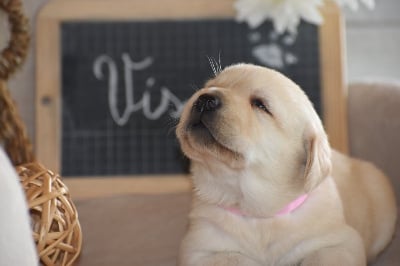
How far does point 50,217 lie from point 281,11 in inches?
45.0

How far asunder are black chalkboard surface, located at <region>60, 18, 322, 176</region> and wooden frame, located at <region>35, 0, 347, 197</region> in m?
0.02

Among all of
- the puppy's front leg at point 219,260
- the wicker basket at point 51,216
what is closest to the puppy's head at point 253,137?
the puppy's front leg at point 219,260

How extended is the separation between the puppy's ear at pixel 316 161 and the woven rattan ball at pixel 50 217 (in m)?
0.52

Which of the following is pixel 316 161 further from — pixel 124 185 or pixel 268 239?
pixel 124 185

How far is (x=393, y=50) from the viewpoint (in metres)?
2.47

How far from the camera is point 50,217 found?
1281 mm

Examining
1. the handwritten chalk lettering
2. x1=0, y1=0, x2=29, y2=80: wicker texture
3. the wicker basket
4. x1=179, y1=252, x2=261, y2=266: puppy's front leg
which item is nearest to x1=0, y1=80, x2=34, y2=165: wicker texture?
x1=0, y1=0, x2=29, y2=80: wicker texture

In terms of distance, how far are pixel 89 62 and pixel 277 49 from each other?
64 centimetres

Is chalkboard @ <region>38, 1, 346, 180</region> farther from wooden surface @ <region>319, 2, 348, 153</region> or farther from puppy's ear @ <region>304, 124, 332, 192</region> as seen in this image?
puppy's ear @ <region>304, 124, 332, 192</region>

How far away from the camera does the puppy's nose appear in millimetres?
1366

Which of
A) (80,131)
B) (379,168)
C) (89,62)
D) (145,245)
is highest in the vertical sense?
(89,62)

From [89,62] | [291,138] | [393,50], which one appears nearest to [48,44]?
[89,62]

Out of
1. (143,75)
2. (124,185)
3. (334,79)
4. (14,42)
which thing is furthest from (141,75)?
(334,79)

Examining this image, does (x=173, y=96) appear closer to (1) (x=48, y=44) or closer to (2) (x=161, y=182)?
(2) (x=161, y=182)
